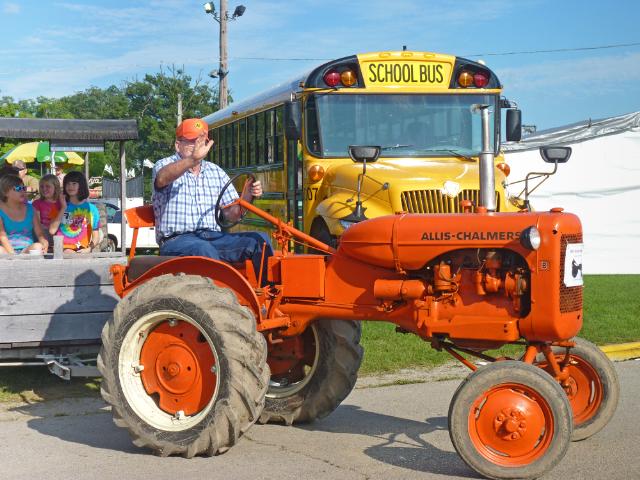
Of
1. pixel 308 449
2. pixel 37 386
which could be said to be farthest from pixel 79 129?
pixel 308 449

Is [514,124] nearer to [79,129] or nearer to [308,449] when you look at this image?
[79,129]

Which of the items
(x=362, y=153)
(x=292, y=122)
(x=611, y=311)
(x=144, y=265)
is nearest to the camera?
(x=144, y=265)

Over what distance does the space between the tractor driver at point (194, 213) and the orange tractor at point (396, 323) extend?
16 centimetres

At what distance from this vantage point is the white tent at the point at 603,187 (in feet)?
68.0

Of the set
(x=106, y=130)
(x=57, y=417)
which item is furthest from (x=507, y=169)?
(x=57, y=417)

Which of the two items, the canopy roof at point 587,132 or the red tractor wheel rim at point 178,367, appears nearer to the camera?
the red tractor wheel rim at point 178,367

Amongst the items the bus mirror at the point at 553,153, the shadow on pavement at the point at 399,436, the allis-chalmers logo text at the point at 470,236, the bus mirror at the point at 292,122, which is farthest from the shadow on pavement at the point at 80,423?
the bus mirror at the point at 292,122

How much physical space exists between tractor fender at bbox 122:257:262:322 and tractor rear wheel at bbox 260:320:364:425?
73cm

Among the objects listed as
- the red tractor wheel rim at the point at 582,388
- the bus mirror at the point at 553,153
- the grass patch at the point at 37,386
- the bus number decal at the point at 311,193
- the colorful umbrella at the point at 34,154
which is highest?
the colorful umbrella at the point at 34,154

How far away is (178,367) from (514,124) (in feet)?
25.9

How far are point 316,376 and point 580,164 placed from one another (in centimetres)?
1527

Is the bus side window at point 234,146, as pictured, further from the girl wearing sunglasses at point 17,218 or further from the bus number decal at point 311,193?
the girl wearing sunglasses at point 17,218

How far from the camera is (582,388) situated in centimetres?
623

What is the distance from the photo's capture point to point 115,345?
607cm
